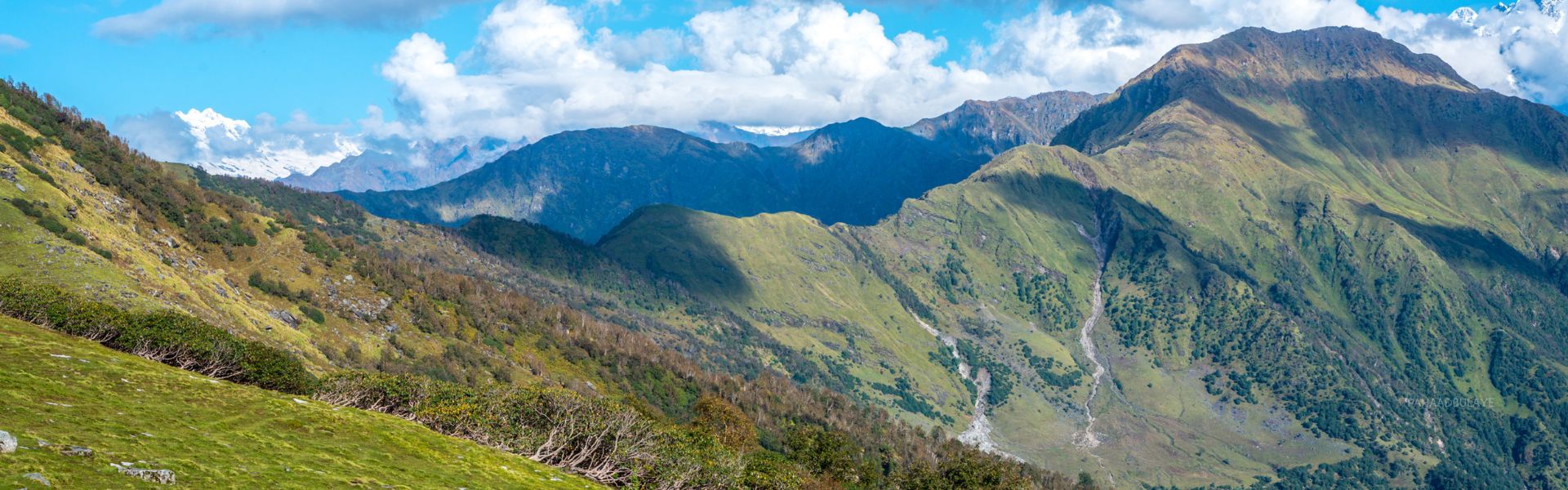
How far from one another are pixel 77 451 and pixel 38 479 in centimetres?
558

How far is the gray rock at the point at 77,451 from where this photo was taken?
157 feet

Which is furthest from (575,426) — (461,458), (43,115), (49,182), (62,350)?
(43,115)

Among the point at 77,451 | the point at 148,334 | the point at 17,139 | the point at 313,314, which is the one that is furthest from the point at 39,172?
the point at 77,451

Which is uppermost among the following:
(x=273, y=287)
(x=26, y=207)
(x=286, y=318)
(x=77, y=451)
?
(x=26, y=207)

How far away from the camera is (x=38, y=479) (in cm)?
4309

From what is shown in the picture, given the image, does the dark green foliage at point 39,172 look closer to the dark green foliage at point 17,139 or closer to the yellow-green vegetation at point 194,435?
the dark green foliage at point 17,139

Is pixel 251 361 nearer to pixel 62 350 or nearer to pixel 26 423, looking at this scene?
pixel 62 350

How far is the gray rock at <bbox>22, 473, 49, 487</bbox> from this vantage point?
42.7 meters

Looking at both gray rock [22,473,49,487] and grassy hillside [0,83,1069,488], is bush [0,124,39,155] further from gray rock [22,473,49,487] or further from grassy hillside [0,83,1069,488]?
gray rock [22,473,49,487]

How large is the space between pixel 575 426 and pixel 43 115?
165 metres

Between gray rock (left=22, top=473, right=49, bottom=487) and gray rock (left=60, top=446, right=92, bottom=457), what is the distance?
4.57m

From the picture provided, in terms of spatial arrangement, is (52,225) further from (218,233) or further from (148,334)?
(148,334)

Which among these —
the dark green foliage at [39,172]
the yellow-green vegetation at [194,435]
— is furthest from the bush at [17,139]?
the yellow-green vegetation at [194,435]

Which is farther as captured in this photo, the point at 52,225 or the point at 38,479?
the point at 52,225
